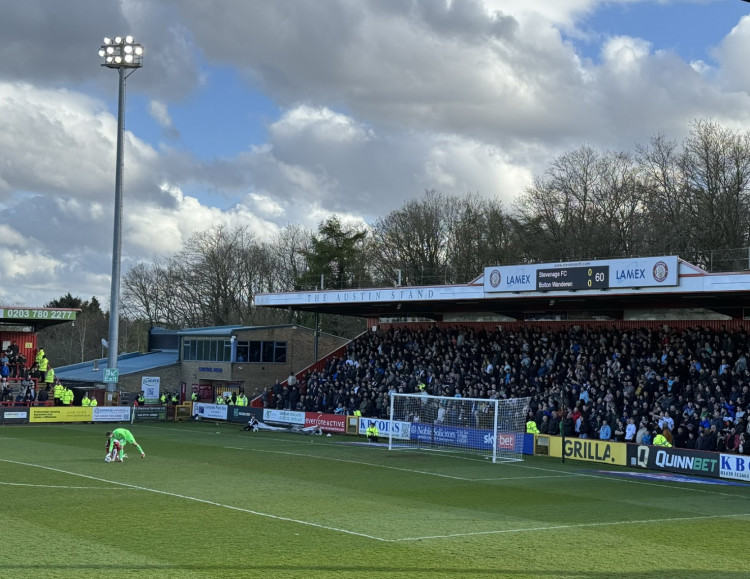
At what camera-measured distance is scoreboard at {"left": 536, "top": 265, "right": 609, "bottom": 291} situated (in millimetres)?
39688

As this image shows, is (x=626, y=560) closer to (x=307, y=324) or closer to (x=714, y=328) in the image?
(x=714, y=328)

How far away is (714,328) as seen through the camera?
1660 inches

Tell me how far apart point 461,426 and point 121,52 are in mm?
28077

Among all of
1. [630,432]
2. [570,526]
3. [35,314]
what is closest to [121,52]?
[35,314]

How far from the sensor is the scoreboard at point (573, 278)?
3969 centimetres

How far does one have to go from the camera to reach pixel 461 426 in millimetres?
38656

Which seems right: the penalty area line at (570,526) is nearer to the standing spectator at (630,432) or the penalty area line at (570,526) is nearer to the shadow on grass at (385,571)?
the shadow on grass at (385,571)

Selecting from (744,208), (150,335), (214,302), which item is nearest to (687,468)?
(744,208)

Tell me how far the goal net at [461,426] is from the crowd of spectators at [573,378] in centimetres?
164

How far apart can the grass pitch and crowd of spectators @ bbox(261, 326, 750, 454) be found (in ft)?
13.2

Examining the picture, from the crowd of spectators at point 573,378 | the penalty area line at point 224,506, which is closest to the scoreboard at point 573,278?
the crowd of spectators at point 573,378

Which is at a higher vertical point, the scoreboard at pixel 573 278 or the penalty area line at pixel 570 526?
the scoreboard at pixel 573 278

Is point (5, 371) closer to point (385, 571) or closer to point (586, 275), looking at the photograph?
point (586, 275)

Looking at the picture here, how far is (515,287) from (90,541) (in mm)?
28915
